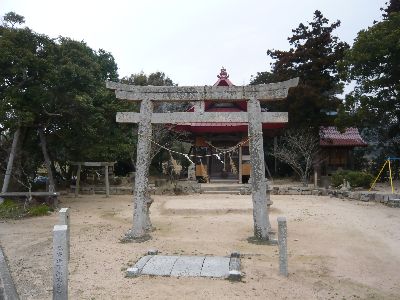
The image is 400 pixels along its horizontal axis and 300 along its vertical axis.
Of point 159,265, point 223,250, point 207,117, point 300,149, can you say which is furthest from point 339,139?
point 159,265

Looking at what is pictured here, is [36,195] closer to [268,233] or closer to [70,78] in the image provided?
[70,78]

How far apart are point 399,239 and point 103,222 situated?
389 inches

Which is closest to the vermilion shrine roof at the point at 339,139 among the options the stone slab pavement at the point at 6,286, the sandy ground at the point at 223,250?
the sandy ground at the point at 223,250

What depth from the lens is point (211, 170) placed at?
2806cm

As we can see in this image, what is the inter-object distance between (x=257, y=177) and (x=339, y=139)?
18.8 meters

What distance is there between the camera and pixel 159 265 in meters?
8.15

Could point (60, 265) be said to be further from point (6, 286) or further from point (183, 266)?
point (183, 266)

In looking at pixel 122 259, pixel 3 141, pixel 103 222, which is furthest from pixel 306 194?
pixel 3 141

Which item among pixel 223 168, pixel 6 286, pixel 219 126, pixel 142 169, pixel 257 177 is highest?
pixel 219 126

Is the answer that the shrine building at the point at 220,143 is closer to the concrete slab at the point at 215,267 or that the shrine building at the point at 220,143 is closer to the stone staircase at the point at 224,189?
the stone staircase at the point at 224,189

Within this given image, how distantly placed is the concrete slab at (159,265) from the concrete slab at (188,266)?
11 cm

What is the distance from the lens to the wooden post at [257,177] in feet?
36.4

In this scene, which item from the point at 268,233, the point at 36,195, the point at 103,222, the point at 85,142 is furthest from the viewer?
the point at 85,142

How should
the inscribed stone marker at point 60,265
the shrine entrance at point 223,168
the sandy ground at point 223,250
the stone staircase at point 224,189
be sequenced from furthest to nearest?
the shrine entrance at point 223,168 → the stone staircase at point 224,189 → the sandy ground at point 223,250 → the inscribed stone marker at point 60,265
